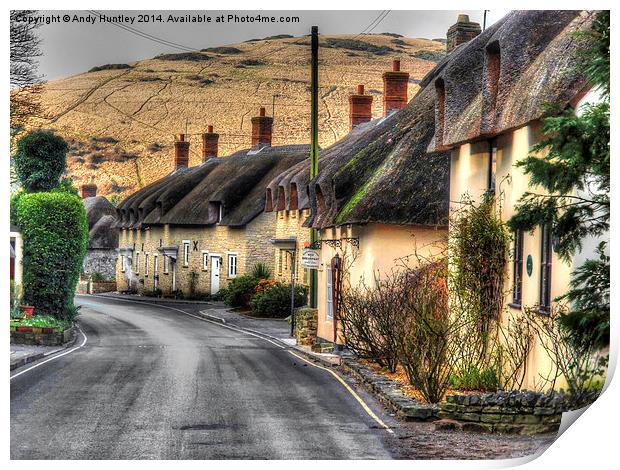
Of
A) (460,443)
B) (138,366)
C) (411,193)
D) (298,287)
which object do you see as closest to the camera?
(460,443)

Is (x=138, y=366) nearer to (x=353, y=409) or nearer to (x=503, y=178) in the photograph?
(x=353, y=409)

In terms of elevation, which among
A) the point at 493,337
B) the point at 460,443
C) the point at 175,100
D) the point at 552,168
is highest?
the point at 175,100

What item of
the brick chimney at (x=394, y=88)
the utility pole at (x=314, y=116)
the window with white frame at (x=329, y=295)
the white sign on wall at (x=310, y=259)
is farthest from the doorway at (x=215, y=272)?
the white sign on wall at (x=310, y=259)

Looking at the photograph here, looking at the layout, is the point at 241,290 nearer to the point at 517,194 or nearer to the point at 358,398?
the point at 358,398

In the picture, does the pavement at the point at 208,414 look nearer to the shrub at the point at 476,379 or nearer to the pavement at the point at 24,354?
the pavement at the point at 24,354

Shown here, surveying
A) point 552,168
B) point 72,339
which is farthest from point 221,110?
point 552,168

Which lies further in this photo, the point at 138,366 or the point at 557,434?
the point at 138,366

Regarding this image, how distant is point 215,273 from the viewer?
37.3 m

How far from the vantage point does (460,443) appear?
1263 cm

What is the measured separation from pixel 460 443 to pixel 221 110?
761cm

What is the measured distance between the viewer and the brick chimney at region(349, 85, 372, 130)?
85.7 feet

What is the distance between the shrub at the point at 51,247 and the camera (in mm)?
17312

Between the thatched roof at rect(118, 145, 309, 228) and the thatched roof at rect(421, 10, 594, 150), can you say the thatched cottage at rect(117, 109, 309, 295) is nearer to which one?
the thatched roof at rect(118, 145, 309, 228)

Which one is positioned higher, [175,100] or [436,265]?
[175,100]
